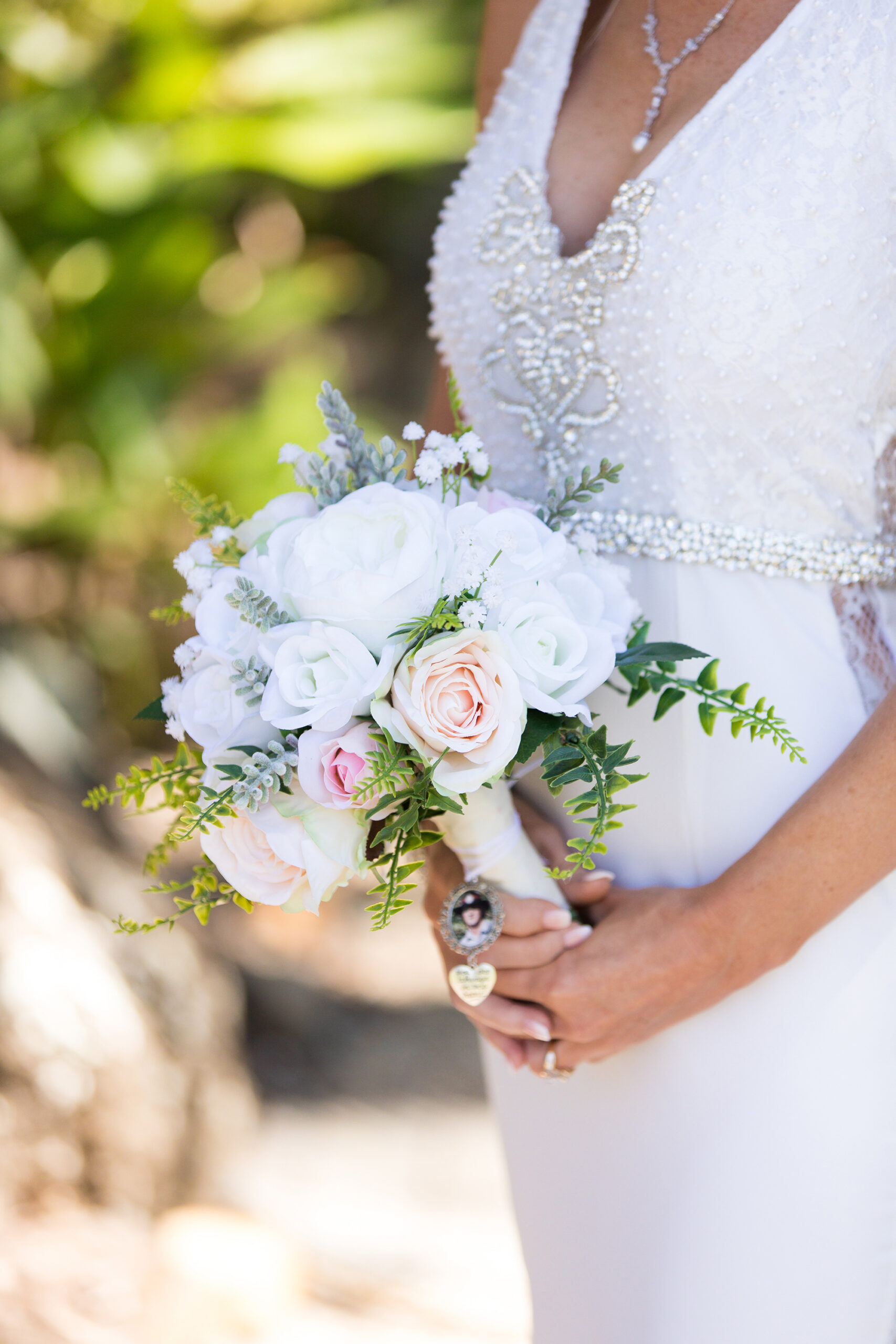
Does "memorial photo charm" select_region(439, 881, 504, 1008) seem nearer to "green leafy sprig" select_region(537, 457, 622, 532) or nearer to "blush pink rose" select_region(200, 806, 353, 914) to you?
"blush pink rose" select_region(200, 806, 353, 914)

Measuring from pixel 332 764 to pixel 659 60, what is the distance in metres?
1.03

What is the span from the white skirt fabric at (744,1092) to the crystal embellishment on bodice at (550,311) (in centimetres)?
22

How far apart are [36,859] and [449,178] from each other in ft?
14.8

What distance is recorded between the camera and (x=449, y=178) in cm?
585

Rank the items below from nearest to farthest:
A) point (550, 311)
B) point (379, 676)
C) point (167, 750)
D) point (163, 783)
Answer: point (379, 676) → point (163, 783) → point (550, 311) → point (167, 750)

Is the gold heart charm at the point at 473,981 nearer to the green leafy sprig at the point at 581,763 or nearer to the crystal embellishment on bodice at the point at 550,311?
the green leafy sprig at the point at 581,763

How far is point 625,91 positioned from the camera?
1441mm

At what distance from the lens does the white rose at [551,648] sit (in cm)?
100

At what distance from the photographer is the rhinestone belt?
1.31m

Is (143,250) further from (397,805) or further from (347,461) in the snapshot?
(397,805)

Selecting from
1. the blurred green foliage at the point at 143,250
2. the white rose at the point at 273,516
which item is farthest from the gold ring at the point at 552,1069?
the blurred green foliage at the point at 143,250

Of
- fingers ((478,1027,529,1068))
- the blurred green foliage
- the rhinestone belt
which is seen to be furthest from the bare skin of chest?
the blurred green foliage

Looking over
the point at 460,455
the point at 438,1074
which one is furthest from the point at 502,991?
the point at 438,1074

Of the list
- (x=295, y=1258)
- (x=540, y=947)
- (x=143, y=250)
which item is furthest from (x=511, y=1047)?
(x=143, y=250)
